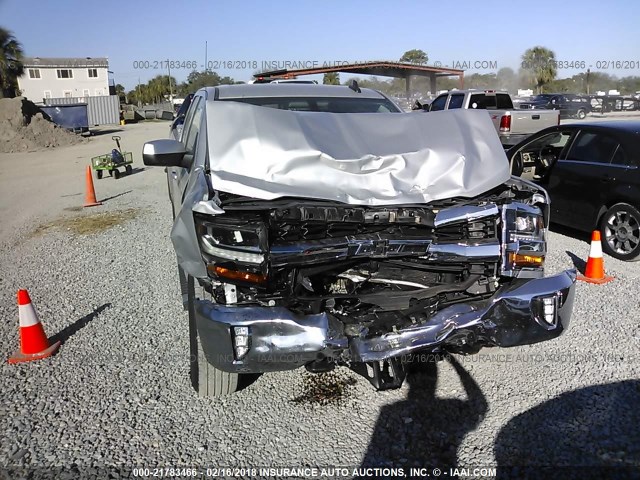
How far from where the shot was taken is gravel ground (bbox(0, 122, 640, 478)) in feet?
9.71

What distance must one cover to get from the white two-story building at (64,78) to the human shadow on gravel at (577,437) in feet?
226

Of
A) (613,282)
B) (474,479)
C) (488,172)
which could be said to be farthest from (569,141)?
(474,479)

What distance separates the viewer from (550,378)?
370 cm

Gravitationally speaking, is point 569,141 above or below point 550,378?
above

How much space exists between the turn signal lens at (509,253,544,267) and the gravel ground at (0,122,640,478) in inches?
36.0

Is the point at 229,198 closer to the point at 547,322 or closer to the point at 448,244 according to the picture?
the point at 448,244

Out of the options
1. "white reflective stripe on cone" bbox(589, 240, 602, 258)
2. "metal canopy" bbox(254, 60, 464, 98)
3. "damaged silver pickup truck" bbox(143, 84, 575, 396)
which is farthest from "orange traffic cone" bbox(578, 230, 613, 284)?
"metal canopy" bbox(254, 60, 464, 98)

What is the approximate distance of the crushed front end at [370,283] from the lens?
287 cm

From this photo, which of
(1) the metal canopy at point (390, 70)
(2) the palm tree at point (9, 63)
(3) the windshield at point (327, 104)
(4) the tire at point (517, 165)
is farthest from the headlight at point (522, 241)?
(2) the palm tree at point (9, 63)

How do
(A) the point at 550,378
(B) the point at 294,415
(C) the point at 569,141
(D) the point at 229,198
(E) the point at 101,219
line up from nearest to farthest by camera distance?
(D) the point at 229,198 < (B) the point at 294,415 < (A) the point at 550,378 < (C) the point at 569,141 < (E) the point at 101,219

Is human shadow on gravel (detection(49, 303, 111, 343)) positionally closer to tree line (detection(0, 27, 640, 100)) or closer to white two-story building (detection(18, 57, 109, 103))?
tree line (detection(0, 27, 640, 100))

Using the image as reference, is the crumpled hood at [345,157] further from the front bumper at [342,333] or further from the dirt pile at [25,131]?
the dirt pile at [25,131]

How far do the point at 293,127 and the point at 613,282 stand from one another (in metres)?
3.90

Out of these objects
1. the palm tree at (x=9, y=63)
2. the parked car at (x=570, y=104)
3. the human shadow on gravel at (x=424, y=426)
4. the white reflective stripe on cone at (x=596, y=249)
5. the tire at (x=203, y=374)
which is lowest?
the human shadow on gravel at (x=424, y=426)
